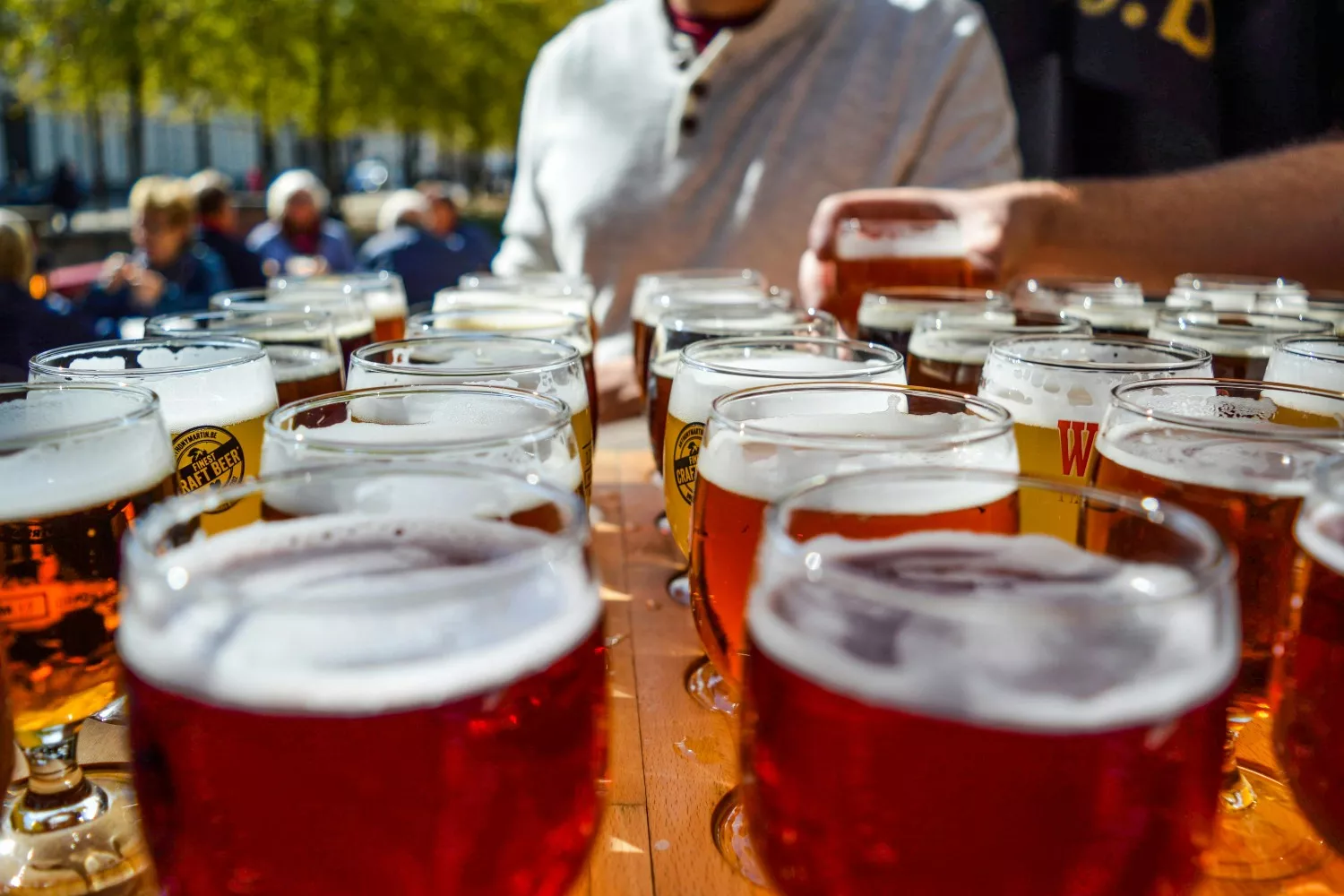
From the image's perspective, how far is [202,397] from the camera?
3.58 feet


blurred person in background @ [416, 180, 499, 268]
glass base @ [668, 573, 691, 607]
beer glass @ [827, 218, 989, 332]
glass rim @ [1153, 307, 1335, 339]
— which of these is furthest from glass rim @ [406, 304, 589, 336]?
blurred person in background @ [416, 180, 499, 268]

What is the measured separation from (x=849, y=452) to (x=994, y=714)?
30cm

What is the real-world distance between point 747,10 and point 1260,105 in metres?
2.49

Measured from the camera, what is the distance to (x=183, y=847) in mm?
601

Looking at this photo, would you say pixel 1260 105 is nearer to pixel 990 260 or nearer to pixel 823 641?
pixel 990 260

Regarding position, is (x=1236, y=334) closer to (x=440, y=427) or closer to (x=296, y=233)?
(x=440, y=427)

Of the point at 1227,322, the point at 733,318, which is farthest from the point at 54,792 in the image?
the point at 1227,322

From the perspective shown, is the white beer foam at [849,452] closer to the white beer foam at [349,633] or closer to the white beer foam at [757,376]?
the white beer foam at [757,376]

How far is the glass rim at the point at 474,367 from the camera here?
105 cm

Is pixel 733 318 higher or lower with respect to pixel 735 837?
higher

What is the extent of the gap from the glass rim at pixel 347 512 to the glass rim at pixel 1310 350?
0.86 m

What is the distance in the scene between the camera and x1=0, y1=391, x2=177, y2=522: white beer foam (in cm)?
78

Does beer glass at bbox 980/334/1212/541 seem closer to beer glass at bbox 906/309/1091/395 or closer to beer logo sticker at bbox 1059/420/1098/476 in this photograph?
beer logo sticker at bbox 1059/420/1098/476

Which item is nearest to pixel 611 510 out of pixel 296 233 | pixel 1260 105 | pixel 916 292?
pixel 916 292
